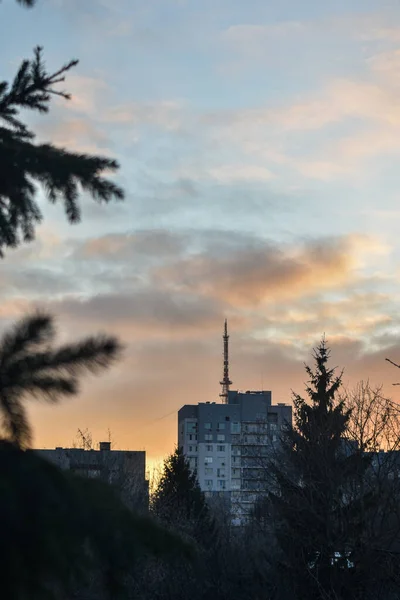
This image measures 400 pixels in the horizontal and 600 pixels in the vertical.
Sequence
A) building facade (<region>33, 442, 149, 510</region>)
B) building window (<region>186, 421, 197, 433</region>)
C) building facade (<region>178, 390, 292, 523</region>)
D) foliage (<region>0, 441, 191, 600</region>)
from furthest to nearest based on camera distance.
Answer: building window (<region>186, 421, 197, 433</region>) < building facade (<region>178, 390, 292, 523</region>) < building facade (<region>33, 442, 149, 510</region>) < foliage (<region>0, 441, 191, 600</region>)

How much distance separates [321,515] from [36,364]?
22.6m

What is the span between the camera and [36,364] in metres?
3.28

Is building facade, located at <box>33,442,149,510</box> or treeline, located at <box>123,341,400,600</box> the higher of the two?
building facade, located at <box>33,442,149,510</box>

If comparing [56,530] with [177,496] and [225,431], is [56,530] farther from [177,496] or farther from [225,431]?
[225,431]

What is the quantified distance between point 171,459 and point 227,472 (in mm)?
109523

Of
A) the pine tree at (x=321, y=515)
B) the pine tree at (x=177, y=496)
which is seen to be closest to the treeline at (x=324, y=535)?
the pine tree at (x=321, y=515)

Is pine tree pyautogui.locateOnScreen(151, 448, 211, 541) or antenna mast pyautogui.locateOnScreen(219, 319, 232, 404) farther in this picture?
antenna mast pyautogui.locateOnScreen(219, 319, 232, 404)

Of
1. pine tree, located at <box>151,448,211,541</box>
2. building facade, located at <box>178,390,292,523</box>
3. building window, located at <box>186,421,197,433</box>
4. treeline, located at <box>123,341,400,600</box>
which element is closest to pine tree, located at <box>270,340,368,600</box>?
treeline, located at <box>123,341,400,600</box>

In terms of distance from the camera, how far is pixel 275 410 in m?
157

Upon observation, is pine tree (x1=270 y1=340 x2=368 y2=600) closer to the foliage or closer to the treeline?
the treeline

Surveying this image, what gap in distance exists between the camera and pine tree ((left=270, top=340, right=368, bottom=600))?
2386 centimetres

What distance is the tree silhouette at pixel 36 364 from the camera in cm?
320

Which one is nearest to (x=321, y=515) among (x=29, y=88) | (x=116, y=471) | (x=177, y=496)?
(x=29, y=88)

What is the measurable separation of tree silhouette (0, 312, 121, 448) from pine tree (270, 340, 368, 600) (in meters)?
20.6
